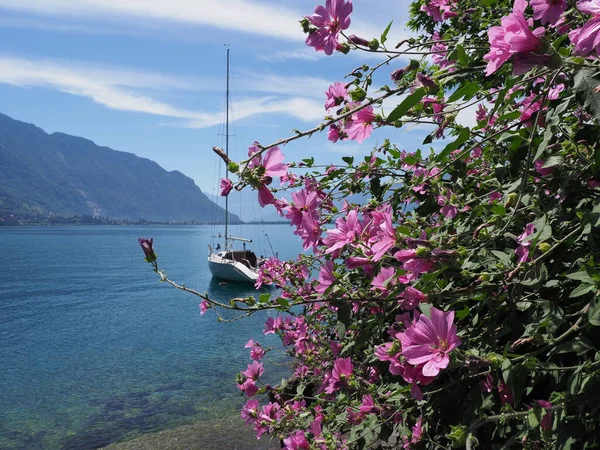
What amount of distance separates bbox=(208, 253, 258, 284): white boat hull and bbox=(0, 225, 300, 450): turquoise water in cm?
103

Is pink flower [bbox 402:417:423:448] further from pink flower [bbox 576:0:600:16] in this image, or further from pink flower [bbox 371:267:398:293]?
pink flower [bbox 576:0:600:16]

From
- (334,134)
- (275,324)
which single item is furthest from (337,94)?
(275,324)

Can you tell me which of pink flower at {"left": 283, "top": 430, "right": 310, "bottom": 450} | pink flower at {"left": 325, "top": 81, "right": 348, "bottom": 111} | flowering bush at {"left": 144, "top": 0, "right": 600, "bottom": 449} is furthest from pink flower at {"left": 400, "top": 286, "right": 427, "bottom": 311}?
pink flower at {"left": 283, "top": 430, "right": 310, "bottom": 450}

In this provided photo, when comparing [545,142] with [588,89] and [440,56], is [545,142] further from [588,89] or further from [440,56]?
[440,56]

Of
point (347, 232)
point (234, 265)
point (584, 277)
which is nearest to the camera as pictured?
point (584, 277)

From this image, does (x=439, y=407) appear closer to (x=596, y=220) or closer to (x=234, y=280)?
(x=596, y=220)

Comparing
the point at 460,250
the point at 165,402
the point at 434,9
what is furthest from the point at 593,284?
the point at 165,402

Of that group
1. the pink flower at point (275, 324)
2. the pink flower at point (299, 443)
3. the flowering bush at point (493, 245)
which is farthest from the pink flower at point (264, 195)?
the pink flower at point (275, 324)

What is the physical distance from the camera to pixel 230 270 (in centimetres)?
3173

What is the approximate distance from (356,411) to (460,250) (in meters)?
1.03

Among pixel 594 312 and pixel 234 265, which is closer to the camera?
pixel 594 312

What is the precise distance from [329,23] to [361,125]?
0.28 m

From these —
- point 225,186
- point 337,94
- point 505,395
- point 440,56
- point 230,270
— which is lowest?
point 230,270

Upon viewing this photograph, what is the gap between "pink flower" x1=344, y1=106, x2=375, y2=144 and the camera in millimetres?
1319
